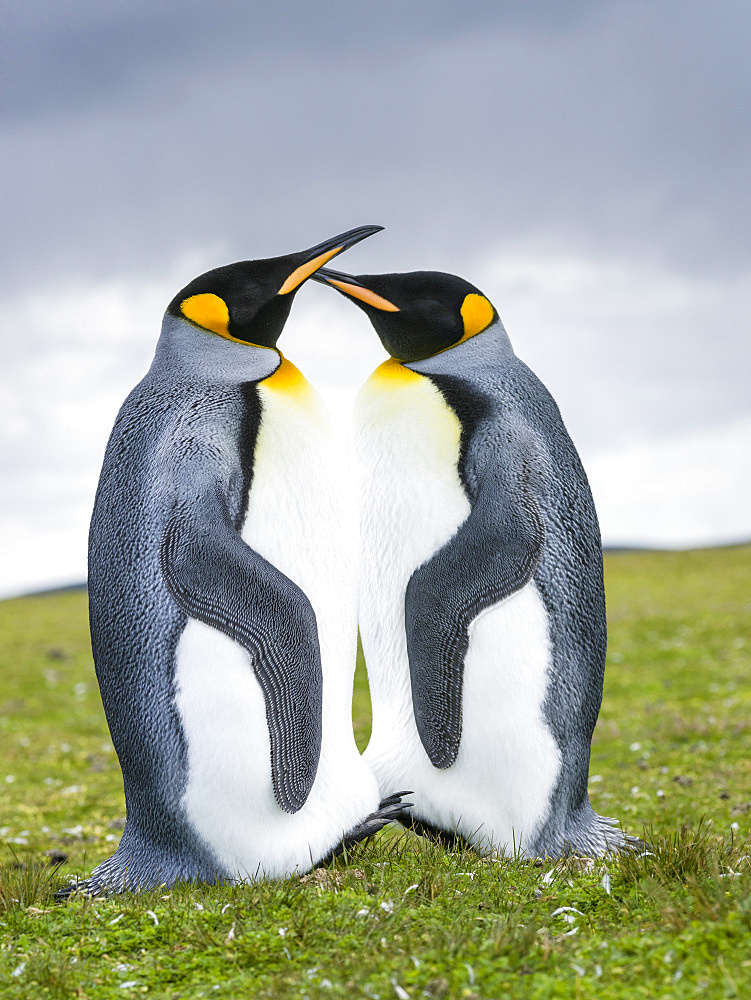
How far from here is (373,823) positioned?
4309mm

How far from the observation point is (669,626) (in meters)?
17.8

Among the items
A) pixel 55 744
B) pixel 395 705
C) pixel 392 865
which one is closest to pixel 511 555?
pixel 395 705

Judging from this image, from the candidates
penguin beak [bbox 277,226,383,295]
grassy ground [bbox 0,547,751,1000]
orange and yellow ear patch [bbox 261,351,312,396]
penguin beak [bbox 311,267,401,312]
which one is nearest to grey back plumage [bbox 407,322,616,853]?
penguin beak [bbox 311,267,401,312]

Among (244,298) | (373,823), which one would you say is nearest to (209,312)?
(244,298)

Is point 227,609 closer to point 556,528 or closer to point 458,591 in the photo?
point 458,591

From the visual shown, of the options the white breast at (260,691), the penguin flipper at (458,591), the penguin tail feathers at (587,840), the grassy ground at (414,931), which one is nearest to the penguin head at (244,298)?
the white breast at (260,691)

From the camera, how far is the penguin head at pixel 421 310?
483 centimetres

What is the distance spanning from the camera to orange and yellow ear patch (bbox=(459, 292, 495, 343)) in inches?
192

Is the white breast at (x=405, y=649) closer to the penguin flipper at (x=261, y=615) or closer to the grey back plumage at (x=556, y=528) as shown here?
the grey back plumage at (x=556, y=528)

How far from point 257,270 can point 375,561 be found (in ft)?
4.93

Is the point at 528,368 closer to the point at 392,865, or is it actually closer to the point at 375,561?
the point at 375,561

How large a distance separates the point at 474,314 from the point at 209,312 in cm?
131

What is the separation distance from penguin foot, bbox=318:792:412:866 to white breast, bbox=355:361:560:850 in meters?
0.08

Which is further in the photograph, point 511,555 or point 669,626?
point 669,626
